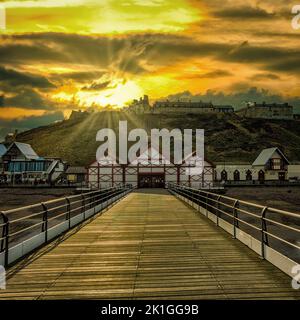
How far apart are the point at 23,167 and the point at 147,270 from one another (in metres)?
100

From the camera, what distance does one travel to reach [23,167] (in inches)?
4097

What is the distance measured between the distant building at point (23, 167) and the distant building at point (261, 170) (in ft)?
138

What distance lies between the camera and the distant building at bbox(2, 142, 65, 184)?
103 meters

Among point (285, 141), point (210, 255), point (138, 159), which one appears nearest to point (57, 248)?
point (210, 255)

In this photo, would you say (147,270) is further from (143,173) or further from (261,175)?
(261,175)

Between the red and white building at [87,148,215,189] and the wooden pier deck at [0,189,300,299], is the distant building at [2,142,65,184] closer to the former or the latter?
the red and white building at [87,148,215,189]

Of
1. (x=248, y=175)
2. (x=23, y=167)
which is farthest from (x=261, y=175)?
(x=23, y=167)

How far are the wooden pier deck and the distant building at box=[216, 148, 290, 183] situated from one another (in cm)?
8869

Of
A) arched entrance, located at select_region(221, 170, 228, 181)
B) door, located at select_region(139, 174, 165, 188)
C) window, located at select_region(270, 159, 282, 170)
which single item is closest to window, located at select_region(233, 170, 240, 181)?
arched entrance, located at select_region(221, 170, 228, 181)

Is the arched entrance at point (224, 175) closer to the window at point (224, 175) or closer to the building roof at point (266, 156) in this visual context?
the window at point (224, 175)
